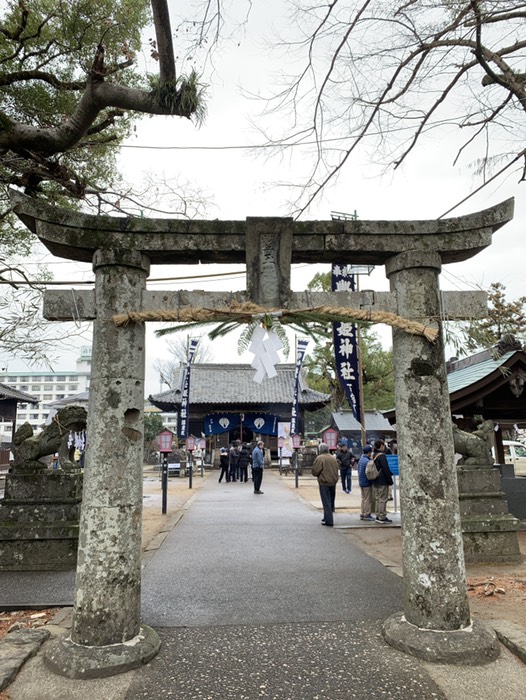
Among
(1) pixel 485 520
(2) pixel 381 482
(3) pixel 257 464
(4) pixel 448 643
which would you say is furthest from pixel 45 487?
(3) pixel 257 464

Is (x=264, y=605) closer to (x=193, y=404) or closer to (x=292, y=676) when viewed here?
(x=292, y=676)

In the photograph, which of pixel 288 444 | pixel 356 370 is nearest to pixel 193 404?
pixel 288 444

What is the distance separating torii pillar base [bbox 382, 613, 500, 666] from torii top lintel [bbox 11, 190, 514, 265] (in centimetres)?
356

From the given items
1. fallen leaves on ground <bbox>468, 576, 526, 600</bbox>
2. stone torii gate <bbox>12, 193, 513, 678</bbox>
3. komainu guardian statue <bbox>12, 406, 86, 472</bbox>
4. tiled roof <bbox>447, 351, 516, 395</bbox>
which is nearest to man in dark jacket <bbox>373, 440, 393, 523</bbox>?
tiled roof <bbox>447, 351, 516, 395</bbox>

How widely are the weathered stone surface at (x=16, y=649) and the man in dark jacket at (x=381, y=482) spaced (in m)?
8.24

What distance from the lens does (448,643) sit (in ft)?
13.4

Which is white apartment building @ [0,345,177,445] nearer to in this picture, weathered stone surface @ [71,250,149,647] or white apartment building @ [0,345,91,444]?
white apartment building @ [0,345,91,444]

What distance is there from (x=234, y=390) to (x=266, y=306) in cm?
2956

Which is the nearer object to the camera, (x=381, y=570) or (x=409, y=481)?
(x=409, y=481)

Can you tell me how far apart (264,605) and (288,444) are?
22.0 meters

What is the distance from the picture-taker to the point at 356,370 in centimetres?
1141

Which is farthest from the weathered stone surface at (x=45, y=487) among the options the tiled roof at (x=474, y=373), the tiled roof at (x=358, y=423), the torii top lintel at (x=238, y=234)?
the tiled roof at (x=358, y=423)

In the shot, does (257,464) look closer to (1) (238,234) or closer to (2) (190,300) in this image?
(2) (190,300)

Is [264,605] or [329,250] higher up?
[329,250]
